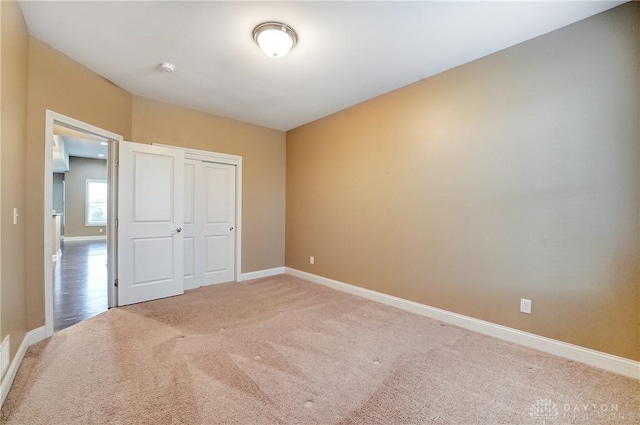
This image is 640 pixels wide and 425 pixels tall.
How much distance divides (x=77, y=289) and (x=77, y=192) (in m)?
8.35

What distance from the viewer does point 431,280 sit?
127 inches

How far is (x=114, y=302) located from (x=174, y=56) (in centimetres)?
295

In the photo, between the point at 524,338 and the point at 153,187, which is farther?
the point at 153,187

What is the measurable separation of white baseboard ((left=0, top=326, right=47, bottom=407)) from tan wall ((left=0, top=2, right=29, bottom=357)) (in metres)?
0.07

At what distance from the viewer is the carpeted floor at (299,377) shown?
1666 millimetres

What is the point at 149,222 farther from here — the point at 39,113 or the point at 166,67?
the point at 166,67

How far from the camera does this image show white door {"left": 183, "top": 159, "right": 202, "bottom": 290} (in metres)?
4.29

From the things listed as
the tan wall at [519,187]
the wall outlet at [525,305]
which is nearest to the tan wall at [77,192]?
the tan wall at [519,187]

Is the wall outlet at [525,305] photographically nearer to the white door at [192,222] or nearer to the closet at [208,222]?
the closet at [208,222]

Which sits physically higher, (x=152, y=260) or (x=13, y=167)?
(x=13, y=167)

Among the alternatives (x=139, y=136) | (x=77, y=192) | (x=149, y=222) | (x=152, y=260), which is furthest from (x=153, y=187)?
(x=77, y=192)

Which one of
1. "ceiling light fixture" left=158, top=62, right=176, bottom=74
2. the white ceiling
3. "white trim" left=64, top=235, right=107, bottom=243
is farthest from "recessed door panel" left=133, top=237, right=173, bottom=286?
"white trim" left=64, top=235, right=107, bottom=243

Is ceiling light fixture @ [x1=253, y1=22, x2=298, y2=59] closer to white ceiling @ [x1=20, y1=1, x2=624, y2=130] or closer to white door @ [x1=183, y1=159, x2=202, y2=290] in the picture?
white ceiling @ [x1=20, y1=1, x2=624, y2=130]

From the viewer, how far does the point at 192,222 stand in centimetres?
436
